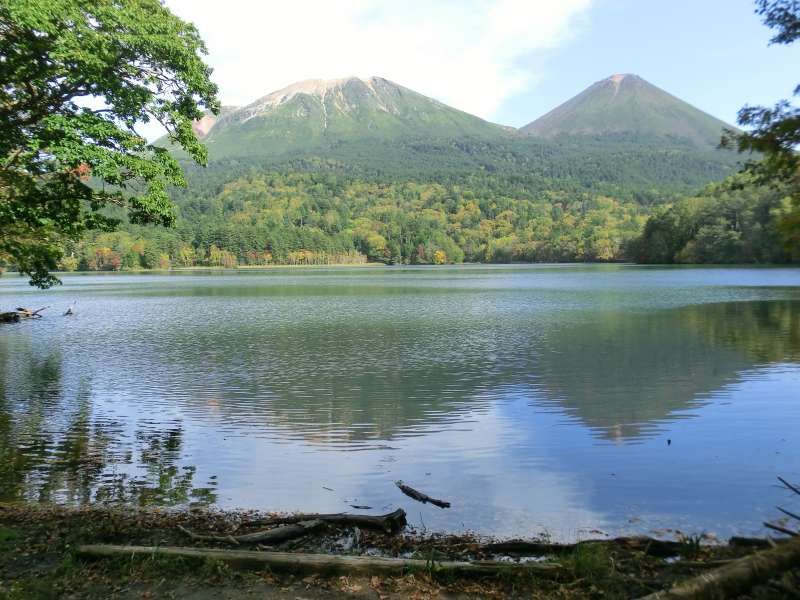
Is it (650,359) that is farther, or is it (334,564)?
(650,359)

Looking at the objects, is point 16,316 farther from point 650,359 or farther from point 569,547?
point 569,547

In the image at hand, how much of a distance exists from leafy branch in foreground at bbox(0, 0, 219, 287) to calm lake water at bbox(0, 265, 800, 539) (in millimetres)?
5455

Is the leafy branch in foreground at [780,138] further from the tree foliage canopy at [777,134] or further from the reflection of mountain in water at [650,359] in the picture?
the reflection of mountain in water at [650,359]

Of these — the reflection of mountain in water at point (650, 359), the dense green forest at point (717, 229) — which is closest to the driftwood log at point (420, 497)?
the reflection of mountain in water at point (650, 359)

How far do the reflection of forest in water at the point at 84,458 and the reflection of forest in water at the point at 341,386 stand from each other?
41mm

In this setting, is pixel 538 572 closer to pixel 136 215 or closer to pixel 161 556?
pixel 161 556

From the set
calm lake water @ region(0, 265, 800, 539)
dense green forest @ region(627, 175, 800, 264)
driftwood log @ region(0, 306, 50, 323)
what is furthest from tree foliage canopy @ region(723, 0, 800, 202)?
dense green forest @ region(627, 175, 800, 264)

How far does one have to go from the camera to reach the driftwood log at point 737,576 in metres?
5.03

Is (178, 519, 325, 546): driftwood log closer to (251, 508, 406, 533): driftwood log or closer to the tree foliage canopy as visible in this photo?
(251, 508, 406, 533): driftwood log

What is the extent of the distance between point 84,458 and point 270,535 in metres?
6.36

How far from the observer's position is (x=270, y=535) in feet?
24.8

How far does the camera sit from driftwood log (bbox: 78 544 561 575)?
647 cm

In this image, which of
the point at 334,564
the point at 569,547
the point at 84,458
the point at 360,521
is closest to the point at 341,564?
the point at 334,564

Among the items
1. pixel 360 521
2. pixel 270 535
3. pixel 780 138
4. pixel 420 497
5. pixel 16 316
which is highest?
pixel 780 138
